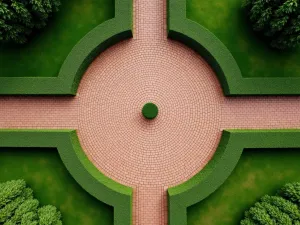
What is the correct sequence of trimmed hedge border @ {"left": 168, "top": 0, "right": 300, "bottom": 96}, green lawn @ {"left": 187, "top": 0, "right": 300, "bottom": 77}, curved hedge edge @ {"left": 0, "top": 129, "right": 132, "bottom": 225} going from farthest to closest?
1. green lawn @ {"left": 187, "top": 0, "right": 300, "bottom": 77}
2. trimmed hedge border @ {"left": 168, "top": 0, "right": 300, "bottom": 96}
3. curved hedge edge @ {"left": 0, "top": 129, "right": 132, "bottom": 225}

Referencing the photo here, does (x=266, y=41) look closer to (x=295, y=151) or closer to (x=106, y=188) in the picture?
(x=295, y=151)

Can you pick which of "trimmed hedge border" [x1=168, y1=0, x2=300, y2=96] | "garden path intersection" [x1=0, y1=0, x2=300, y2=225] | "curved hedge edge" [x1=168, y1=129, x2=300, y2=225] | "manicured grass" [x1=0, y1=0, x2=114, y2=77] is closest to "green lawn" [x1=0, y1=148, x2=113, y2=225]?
"garden path intersection" [x1=0, y1=0, x2=300, y2=225]

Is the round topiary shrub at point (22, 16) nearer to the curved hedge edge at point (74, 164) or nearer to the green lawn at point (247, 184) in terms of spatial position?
the curved hedge edge at point (74, 164)

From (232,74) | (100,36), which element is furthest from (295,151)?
(100,36)

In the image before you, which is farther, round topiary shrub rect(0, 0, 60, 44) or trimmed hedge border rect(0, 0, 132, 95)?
trimmed hedge border rect(0, 0, 132, 95)

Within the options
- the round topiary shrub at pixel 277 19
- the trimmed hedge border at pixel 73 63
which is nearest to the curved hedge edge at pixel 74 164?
the trimmed hedge border at pixel 73 63

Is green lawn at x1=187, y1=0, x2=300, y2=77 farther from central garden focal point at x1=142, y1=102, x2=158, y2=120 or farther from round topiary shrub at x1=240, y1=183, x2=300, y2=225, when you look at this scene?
round topiary shrub at x1=240, y1=183, x2=300, y2=225
